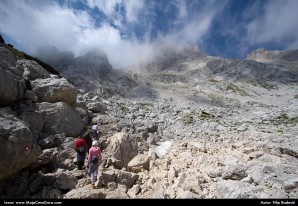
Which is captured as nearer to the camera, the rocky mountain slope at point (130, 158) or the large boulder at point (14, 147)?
the large boulder at point (14, 147)

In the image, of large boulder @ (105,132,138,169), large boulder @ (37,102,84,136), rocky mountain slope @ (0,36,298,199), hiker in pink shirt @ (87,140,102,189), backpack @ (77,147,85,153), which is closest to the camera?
rocky mountain slope @ (0,36,298,199)

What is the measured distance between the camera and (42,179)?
10445 millimetres

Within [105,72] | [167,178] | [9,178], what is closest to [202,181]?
[167,178]

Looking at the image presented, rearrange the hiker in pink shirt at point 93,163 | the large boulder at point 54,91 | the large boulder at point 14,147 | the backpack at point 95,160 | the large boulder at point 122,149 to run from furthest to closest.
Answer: the large boulder at point 54,91
the large boulder at point 122,149
the backpack at point 95,160
the hiker in pink shirt at point 93,163
the large boulder at point 14,147

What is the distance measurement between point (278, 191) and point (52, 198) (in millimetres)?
9652

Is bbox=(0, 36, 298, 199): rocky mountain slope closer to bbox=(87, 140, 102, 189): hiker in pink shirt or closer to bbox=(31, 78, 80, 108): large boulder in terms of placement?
bbox=(31, 78, 80, 108): large boulder

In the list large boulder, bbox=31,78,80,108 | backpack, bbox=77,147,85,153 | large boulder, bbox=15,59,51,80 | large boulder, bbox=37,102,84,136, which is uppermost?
large boulder, bbox=15,59,51,80

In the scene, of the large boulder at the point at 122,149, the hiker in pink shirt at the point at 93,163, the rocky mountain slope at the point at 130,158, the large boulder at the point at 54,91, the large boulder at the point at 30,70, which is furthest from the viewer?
the large boulder at the point at 30,70

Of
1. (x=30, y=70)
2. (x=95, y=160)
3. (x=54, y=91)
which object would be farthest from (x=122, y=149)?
(x=30, y=70)

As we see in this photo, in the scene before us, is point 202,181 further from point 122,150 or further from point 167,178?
point 122,150

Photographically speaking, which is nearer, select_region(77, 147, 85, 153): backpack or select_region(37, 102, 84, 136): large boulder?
select_region(77, 147, 85, 153): backpack

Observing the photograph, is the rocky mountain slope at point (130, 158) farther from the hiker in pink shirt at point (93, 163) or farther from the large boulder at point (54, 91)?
the hiker in pink shirt at point (93, 163)

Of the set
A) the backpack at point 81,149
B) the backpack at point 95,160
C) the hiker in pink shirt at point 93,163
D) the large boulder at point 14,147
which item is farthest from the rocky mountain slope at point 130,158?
the backpack at point 81,149

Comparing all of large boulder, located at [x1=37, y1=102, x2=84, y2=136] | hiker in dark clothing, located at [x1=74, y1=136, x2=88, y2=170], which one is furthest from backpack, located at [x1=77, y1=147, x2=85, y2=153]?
large boulder, located at [x1=37, y1=102, x2=84, y2=136]
